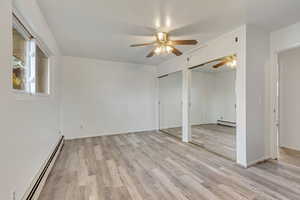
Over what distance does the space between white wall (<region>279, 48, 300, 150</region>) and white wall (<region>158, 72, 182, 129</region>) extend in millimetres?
3240

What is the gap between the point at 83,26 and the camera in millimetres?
2654

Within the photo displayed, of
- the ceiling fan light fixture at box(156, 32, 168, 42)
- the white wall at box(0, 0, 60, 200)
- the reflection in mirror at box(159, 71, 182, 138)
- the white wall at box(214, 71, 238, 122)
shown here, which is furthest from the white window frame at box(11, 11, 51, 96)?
the white wall at box(214, 71, 238, 122)

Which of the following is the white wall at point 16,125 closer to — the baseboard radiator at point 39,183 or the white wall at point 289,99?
the baseboard radiator at point 39,183

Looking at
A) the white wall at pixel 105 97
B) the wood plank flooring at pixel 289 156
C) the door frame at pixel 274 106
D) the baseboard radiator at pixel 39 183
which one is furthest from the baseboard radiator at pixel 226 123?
the baseboard radiator at pixel 39 183

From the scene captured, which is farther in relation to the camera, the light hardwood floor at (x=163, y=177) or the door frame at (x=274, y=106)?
the door frame at (x=274, y=106)

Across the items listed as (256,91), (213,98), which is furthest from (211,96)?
(256,91)

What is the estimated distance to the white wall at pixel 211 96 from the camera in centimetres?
670

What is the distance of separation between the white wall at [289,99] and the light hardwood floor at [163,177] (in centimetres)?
130

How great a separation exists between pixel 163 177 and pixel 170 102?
418 centimetres

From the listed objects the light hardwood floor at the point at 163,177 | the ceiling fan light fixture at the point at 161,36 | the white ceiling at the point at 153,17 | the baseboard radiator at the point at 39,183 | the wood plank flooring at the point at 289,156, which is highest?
the white ceiling at the point at 153,17

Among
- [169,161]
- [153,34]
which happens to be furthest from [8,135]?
[153,34]

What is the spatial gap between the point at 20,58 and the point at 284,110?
532 cm

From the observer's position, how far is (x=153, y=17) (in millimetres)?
2355

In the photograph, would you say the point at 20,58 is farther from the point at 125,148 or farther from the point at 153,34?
the point at 125,148
